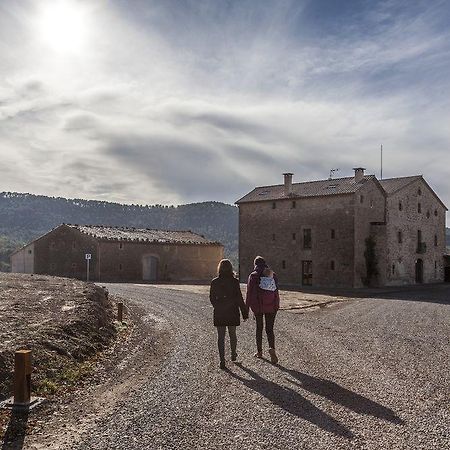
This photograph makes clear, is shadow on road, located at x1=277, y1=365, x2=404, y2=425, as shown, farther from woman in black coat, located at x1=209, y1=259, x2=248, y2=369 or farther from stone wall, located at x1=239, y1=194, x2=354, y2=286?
stone wall, located at x1=239, y1=194, x2=354, y2=286

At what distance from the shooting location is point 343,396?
759cm

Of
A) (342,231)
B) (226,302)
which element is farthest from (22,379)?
(342,231)

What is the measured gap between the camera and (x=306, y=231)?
1492 inches

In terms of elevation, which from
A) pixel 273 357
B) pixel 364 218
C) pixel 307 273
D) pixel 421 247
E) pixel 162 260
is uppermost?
pixel 364 218

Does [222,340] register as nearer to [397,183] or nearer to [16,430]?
[16,430]

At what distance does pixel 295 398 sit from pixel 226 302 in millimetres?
2839

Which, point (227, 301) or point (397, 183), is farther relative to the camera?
point (397, 183)

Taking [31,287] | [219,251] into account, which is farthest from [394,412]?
[219,251]

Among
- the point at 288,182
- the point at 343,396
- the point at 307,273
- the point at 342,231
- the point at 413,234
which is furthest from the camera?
the point at 413,234

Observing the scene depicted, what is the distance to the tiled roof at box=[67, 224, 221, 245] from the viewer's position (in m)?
42.4

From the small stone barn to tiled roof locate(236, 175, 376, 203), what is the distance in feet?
25.2

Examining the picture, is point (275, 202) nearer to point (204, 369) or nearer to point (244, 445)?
point (204, 369)

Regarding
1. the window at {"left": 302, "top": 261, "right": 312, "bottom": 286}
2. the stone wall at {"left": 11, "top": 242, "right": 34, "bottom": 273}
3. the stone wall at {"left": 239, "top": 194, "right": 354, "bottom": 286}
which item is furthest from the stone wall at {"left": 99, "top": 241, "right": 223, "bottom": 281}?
the window at {"left": 302, "top": 261, "right": 312, "bottom": 286}

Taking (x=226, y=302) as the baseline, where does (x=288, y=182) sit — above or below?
above
